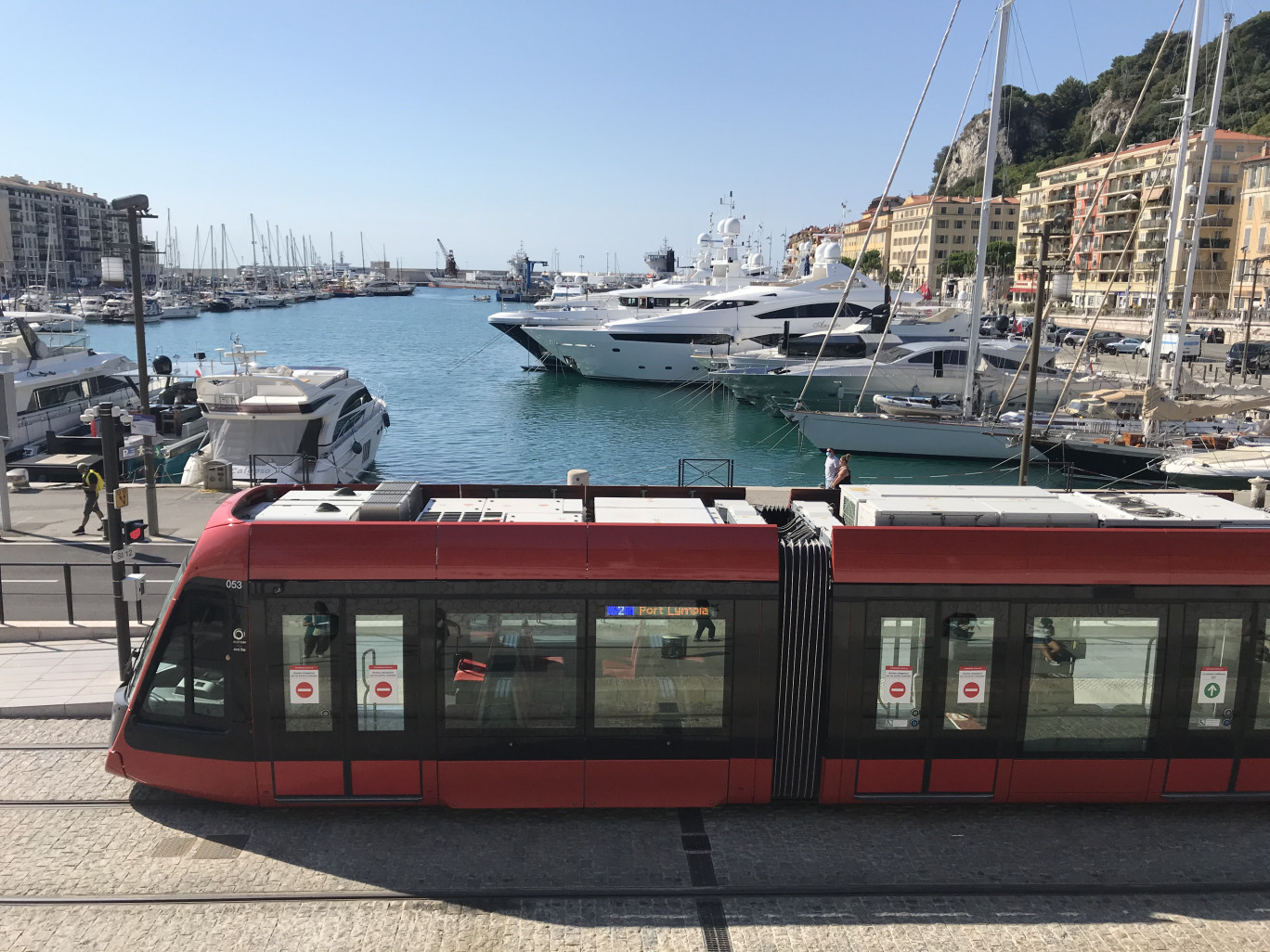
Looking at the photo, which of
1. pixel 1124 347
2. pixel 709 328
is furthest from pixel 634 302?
pixel 1124 347

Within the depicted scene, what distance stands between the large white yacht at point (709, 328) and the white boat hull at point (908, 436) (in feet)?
50.6

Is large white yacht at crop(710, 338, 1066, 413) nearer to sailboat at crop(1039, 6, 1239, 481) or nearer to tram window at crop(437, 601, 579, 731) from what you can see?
sailboat at crop(1039, 6, 1239, 481)

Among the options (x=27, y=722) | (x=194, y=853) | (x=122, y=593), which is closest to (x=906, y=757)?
(x=194, y=853)

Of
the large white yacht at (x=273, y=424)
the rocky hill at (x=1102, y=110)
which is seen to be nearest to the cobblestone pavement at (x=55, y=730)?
the large white yacht at (x=273, y=424)

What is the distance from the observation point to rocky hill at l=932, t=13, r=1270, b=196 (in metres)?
107

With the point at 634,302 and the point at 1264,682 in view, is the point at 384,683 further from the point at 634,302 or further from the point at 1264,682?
the point at 634,302

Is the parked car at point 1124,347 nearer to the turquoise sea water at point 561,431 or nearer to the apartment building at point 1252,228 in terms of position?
the apartment building at point 1252,228

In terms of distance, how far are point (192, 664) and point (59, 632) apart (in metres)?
6.04

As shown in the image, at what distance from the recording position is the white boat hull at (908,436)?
32219 mm

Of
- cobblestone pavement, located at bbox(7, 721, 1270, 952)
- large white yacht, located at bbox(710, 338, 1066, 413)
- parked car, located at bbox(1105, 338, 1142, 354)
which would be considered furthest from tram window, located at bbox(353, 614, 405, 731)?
parked car, located at bbox(1105, 338, 1142, 354)

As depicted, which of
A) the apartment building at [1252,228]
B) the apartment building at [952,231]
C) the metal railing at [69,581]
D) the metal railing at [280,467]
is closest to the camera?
the metal railing at [69,581]

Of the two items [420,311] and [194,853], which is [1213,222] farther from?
[420,311]

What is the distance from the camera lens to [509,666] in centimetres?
730

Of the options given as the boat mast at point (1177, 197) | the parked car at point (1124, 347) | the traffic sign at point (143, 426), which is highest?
the boat mast at point (1177, 197)
